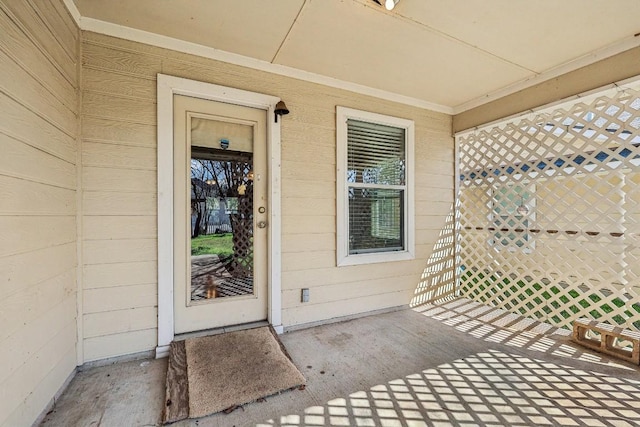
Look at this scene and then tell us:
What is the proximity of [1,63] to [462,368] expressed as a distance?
3095mm

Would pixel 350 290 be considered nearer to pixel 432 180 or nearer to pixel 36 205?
pixel 432 180

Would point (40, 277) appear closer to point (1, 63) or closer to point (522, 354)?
point (1, 63)

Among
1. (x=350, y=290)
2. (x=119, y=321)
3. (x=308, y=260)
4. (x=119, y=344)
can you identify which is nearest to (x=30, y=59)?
(x=119, y=321)

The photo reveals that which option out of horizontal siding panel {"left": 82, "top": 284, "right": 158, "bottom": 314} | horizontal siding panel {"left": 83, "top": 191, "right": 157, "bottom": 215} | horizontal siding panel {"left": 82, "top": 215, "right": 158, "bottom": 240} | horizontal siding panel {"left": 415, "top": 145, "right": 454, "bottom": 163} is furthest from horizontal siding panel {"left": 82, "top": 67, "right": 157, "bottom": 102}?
horizontal siding panel {"left": 415, "top": 145, "right": 454, "bottom": 163}

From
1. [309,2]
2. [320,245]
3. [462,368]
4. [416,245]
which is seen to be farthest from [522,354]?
[309,2]

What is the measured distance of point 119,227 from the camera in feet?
6.59

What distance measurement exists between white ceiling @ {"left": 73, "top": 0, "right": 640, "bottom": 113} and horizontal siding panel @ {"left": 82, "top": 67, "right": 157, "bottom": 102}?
0.34 m

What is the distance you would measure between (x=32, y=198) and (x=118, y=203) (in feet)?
1.97

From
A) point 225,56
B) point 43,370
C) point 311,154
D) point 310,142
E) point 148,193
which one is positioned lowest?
point 43,370

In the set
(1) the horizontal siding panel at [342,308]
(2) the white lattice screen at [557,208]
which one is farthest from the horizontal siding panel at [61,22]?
(2) the white lattice screen at [557,208]

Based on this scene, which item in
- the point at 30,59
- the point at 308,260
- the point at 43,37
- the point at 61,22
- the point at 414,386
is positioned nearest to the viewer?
the point at 30,59

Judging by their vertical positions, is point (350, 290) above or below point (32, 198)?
below

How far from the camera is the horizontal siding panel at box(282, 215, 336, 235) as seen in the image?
256 centimetres

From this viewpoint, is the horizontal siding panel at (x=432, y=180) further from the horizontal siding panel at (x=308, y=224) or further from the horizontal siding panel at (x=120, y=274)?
the horizontal siding panel at (x=120, y=274)
